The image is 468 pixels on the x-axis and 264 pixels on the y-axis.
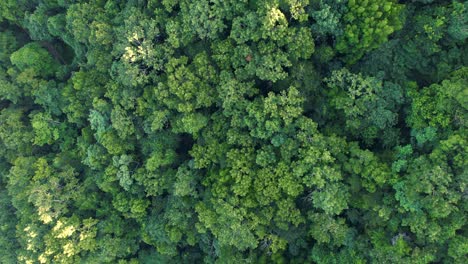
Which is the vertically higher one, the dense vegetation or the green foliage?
the green foliage

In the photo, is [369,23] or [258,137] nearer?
[369,23]

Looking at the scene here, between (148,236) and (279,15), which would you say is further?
(148,236)

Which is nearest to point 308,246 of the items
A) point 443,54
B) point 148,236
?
point 148,236

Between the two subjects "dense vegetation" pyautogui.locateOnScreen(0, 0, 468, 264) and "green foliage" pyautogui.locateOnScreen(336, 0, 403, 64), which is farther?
"dense vegetation" pyautogui.locateOnScreen(0, 0, 468, 264)

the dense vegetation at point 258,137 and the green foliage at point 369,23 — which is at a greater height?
the green foliage at point 369,23

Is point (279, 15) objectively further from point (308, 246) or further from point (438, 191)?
point (308, 246)

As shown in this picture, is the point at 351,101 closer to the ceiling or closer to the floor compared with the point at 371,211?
closer to the ceiling

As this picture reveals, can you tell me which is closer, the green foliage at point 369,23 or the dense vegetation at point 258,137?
the green foliage at point 369,23

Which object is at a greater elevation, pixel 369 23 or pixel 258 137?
pixel 369 23
